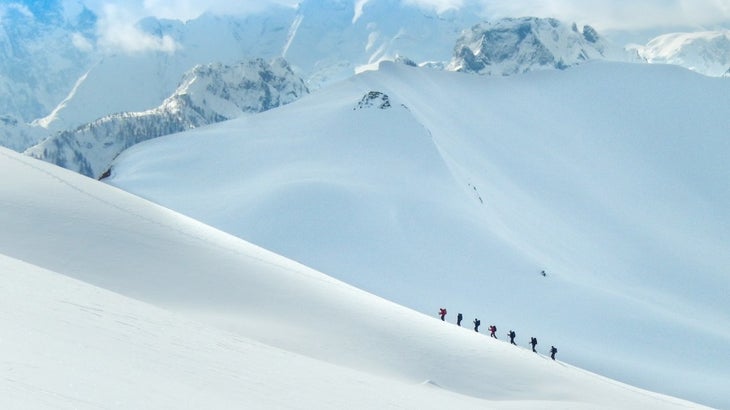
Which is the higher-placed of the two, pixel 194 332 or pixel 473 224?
pixel 473 224

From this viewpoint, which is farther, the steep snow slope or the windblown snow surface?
the windblown snow surface

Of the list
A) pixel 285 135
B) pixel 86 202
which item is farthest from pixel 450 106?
pixel 86 202

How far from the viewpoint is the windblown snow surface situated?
22125mm

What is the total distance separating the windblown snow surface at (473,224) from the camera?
72.6 feet

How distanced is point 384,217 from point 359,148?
23349mm

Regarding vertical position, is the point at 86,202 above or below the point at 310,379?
above

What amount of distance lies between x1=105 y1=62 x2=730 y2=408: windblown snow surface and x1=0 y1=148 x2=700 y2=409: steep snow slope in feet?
0.61

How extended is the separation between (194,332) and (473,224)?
48.3 meters

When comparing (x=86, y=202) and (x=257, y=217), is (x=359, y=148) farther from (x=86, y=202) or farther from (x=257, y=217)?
(x=86, y=202)

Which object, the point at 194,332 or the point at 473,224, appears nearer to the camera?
the point at 194,332

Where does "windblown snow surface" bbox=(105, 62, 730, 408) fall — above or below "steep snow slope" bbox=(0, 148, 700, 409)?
above

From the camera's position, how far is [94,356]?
10578 mm

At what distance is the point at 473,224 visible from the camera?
61.8m

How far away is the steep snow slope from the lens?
10.1 metres
